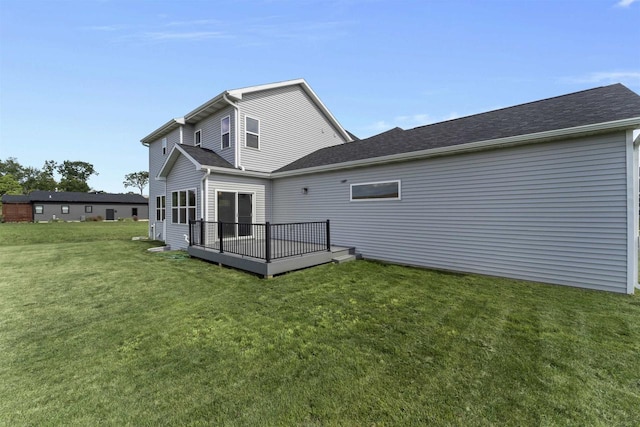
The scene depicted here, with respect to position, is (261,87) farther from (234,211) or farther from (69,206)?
(69,206)

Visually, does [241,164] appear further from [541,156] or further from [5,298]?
[541,156]

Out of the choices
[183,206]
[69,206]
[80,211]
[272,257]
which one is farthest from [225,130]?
[69,206]

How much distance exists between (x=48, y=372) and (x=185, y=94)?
13.3 meters

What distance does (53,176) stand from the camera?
6450cm

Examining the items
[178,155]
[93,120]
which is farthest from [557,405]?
[93,120]

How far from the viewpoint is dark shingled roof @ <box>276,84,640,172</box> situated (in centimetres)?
514

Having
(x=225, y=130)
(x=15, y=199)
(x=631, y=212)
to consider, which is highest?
(x=225, y=130)

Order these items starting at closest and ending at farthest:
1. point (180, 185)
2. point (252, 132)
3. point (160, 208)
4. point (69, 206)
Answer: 1. point (180, 185)
2. point (252, 132)
3. point (160, 208)
4. point (69, 206)

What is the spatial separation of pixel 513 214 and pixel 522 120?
8.49 ft

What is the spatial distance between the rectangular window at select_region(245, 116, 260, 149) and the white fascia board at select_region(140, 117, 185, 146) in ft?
13.1

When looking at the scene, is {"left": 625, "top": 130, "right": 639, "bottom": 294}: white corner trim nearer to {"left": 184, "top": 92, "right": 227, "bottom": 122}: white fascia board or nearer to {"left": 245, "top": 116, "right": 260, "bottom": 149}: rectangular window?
{"left": 245, "top": 116, "right": 260, "bottom": 149}: rectangular window

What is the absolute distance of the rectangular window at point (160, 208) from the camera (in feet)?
44.2

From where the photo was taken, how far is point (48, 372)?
8.33 ft

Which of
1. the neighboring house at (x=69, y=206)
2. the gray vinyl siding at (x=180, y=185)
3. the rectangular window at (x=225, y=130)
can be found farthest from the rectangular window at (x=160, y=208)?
the neighboring house at (x=69, y=206)
